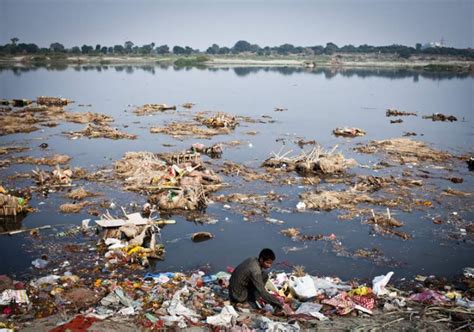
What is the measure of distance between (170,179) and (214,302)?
731 cm

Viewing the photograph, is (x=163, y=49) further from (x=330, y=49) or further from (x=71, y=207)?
(x=71, y=207)

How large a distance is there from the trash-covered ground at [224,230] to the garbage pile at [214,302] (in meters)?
0.03

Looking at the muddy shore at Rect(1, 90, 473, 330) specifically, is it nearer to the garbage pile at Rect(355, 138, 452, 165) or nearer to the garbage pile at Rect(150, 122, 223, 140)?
the garbage pile at Rect(355, 138, 452, 165)

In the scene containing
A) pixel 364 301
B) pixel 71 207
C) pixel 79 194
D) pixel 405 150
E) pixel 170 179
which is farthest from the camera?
pixel 405 150

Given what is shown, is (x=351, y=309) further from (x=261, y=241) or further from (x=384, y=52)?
(x=384, y=52)

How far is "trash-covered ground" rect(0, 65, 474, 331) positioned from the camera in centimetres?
708

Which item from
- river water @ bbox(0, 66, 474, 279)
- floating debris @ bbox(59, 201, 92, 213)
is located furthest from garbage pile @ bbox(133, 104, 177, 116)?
floating debris @ bbox(59, 201, 92, 213)

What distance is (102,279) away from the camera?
8352 millimetres

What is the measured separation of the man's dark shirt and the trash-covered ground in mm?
248

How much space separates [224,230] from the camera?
37.9ft

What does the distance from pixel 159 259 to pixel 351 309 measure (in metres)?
4.55

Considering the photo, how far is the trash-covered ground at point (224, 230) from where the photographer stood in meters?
7.08

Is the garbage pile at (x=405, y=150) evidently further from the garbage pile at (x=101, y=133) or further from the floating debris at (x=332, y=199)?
Result: the garbage pile at (x=101, y=133)

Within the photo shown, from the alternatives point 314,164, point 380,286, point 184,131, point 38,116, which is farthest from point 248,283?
point 38,116
